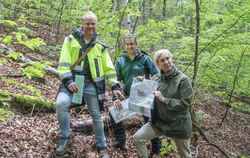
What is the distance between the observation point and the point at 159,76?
359 centimetres

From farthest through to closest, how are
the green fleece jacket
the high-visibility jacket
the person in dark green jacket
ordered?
the person in dark green jacket < the high-visibility jacket < the green fleece jacket

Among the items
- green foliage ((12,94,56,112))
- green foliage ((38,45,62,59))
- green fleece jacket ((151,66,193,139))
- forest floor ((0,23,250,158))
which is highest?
green foliage ((38,45,62,59))

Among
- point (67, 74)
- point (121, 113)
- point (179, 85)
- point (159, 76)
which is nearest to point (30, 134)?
point (67, 74)

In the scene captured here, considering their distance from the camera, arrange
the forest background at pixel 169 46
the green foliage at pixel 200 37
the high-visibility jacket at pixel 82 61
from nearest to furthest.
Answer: the high-visibility jacket at pixel 82 61
the forest background at pixel 169 46
the green foliage at pixel 200 37

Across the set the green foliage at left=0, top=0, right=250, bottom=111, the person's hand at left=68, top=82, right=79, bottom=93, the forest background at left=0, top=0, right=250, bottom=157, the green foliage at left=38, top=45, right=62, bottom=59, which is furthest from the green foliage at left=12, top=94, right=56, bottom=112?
the green foliage at left=38, top=45, right=62, bottom=59

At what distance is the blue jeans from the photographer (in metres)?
3.19

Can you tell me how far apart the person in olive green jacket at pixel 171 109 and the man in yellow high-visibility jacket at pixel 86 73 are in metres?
0.79

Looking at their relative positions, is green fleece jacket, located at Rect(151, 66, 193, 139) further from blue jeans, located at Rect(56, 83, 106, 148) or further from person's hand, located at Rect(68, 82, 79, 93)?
person's hand, located at Rect(68, 82, 79, 93)

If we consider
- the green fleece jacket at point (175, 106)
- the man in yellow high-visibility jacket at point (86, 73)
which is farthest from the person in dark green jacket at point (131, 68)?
the green fleece jacket at point (175, 106)

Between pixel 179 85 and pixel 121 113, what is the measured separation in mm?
1160

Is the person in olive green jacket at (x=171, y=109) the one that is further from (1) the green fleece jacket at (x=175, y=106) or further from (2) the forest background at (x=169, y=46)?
(2) the forest background at (x=169, y=46)

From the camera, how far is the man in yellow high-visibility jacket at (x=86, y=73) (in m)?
3.24

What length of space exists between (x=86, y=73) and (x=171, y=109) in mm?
1603

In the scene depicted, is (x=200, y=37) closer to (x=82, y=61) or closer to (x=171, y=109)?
(x=171, y=109)
